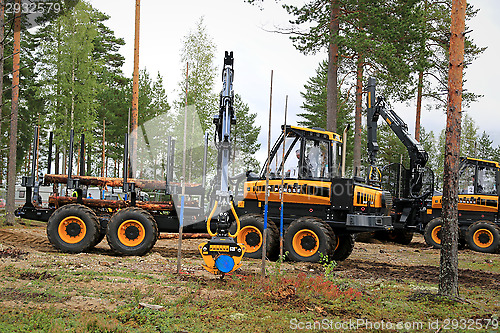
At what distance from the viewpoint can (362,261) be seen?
515 inches

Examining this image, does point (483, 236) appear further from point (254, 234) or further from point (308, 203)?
point (254, 234)

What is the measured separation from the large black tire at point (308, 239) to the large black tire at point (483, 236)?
723 cm

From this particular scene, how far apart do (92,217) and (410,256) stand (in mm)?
9388

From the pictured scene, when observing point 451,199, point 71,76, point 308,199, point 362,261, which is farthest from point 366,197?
point 71,76

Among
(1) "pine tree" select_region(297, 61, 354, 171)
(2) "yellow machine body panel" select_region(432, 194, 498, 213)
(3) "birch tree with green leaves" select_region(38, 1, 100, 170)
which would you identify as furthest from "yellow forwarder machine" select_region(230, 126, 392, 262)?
(1) "pine tree" select_region(297, 61, 354, 171)

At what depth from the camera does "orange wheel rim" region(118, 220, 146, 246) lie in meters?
11.6

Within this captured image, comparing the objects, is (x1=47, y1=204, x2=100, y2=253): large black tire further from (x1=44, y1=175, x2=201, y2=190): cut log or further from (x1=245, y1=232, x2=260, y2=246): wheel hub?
(x1=245, y1=232, x2=260, y2=246): wheel hub

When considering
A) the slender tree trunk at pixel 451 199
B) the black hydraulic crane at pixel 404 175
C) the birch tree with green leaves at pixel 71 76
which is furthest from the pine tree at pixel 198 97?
the slender tree trunk at pixel 451 199

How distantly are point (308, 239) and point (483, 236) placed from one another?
7.79m

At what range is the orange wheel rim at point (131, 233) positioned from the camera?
11.6m

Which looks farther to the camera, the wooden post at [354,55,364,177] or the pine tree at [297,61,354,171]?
the pine tree at [297,61,354,171]

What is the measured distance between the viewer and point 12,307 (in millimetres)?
6379

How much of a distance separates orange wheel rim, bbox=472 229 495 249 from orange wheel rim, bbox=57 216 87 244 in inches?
482

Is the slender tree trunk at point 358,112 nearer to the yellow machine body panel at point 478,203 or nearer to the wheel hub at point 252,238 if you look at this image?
the yellow machine body panel at point 478,203
